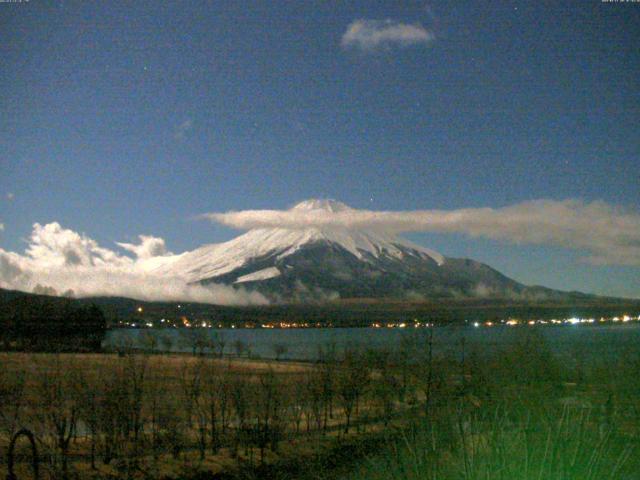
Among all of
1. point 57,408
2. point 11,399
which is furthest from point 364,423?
point 11,399

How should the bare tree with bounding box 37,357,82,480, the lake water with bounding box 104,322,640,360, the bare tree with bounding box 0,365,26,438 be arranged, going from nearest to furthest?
the bare tree with bounding box 37,357,82,480 → the bare tree with bounding box 0,365,26,438 → the lake water with bounding box 104,322,640,360

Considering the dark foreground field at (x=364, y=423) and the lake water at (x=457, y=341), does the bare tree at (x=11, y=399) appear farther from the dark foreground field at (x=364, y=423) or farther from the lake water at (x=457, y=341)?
the lake water at (x=457, y=341)

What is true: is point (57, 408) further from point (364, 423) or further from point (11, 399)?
point (364, 423)

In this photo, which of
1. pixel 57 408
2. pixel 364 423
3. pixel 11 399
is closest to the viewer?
pixel 57 408

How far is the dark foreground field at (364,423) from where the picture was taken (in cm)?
572

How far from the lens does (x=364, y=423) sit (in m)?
28.0

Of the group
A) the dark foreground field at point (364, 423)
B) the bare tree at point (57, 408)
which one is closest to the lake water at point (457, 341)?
the dark foreground field at point (364, 423)

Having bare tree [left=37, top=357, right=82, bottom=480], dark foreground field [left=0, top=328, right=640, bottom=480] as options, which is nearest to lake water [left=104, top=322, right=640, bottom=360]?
dark foreground field [left=0, top=328, right=640, bottom=480]

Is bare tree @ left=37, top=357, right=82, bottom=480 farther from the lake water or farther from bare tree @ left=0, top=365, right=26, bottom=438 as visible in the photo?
the lake water

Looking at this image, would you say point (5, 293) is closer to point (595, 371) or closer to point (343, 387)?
point (343, 387)

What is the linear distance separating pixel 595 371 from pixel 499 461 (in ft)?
47.7

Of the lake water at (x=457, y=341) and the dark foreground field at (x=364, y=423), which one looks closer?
the dark foreground field at (x=364, y=423)

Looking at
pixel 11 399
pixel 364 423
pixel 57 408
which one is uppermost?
pixel 57 408

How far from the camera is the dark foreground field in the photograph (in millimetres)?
5723
